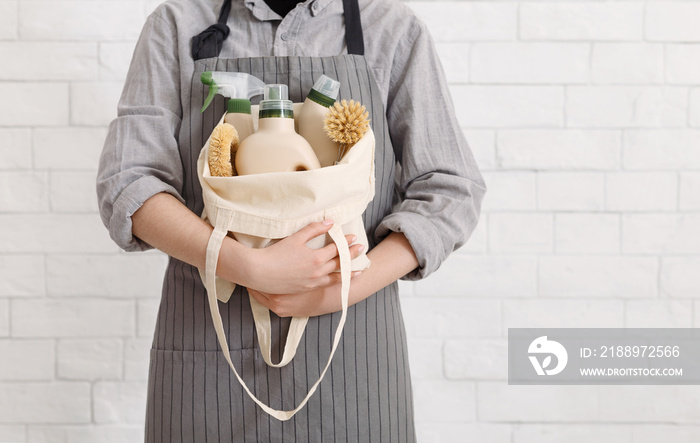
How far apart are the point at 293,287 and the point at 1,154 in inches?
37.0

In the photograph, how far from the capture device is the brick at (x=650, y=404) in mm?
1342

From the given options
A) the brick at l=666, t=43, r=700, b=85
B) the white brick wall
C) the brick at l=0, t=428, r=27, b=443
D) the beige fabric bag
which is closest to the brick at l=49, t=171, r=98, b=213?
the white brick wall

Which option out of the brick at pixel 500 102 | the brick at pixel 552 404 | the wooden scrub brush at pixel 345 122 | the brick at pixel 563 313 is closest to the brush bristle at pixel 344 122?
the wooden scrub brush at pixel 345 122

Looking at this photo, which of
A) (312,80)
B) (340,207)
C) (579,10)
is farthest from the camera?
(579,10)

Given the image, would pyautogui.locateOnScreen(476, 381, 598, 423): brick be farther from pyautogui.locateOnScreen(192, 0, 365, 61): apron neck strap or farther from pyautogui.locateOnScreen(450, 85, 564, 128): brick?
pyautogui.locateOnScreen(192, 0, 365, 61): apron neck strap

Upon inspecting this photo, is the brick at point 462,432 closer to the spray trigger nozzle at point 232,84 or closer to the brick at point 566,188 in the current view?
the brick at point 566,188

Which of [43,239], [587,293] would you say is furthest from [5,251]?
[587,293]

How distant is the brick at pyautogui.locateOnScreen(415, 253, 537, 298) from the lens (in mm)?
1315

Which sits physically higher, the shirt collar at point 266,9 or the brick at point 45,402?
the shirt collar at point 266,9

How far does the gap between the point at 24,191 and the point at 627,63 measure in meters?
1.32

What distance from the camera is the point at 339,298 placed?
2.46 feet

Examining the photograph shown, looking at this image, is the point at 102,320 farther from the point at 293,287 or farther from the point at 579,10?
the point at 579,10

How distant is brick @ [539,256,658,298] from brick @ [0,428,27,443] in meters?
1.17

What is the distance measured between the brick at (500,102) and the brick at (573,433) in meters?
0.67
